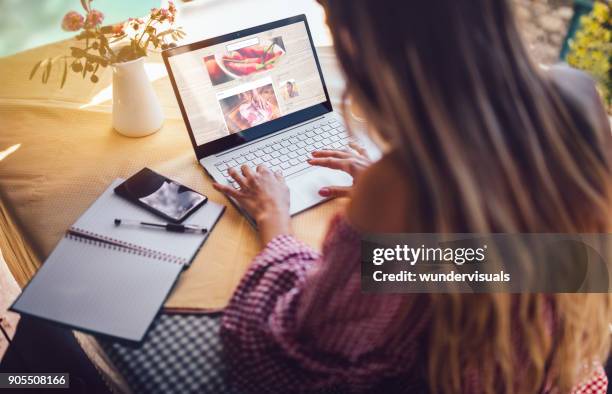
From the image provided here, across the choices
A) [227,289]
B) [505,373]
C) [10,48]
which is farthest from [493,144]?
[10,48]

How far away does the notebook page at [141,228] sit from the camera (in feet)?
2.59

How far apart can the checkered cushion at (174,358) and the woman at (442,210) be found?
0.04 m

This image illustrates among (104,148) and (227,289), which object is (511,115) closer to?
(227,289)

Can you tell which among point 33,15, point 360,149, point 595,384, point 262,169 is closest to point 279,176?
point 262,169

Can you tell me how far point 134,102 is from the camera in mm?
1037

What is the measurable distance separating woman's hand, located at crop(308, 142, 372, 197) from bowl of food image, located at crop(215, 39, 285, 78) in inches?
9.3

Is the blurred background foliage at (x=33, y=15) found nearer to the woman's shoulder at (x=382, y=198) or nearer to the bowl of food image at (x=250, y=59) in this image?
the bowl of food image at (x=250, y=59)

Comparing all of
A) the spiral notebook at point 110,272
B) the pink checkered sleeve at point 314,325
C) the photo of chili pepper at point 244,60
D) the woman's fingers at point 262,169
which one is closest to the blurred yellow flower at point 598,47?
the photo of chili pepper at point 244,60

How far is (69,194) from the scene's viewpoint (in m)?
0.93

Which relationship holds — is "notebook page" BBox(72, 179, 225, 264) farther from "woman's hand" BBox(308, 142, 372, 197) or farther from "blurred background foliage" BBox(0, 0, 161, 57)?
"blurred background foliage" BBox(0, 0, 161, 57)

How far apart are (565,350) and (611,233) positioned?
0.19 metres

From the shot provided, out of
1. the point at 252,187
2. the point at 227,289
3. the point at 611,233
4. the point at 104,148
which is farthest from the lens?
the point at 104,148

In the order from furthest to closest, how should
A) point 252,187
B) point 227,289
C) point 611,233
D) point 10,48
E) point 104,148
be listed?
point 10,48, point 104,148, point 252,187, point 227,289, point 611,233

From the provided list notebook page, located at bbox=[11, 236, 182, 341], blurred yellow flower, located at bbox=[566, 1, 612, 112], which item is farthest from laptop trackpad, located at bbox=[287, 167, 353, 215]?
blurred yellow flower, located at bbox=[566, 1, 612, 112]
